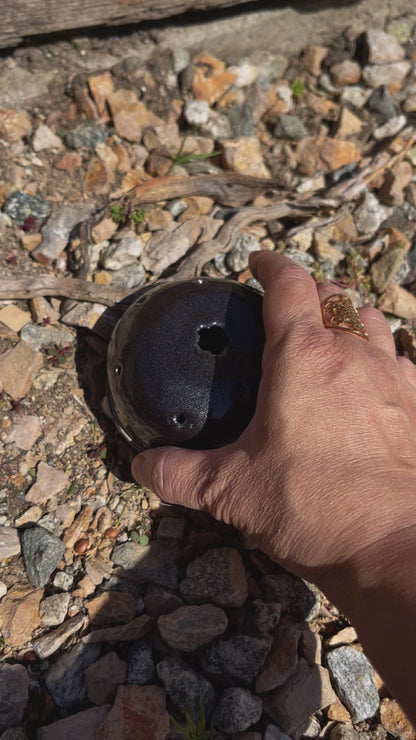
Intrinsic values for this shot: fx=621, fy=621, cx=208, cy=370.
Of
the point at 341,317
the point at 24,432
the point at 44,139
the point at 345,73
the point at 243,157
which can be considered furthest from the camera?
the point at 345,73

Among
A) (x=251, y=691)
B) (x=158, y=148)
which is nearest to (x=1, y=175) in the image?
(x=158, y=148)

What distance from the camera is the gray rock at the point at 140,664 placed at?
109 inches

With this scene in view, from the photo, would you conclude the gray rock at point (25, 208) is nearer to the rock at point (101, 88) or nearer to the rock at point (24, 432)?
the rock at point (101, 88)

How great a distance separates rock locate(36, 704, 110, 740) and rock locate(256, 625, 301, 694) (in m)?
0.70

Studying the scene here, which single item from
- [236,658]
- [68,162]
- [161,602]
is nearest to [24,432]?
[161,602]

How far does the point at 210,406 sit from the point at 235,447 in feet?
0.71

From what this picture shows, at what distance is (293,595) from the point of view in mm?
3021

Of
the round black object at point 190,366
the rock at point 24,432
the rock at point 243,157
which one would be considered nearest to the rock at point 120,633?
the round black object at point 190,366

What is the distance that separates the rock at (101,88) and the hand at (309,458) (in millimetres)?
2178

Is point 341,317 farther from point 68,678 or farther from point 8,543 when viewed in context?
point 68,678

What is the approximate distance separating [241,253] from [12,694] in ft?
8.53

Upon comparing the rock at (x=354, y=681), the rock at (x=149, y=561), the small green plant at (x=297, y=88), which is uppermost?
the small green plant at (x=297, y=88)

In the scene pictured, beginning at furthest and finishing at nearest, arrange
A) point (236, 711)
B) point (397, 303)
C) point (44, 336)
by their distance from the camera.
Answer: point (397, 303)
point (44, 336)
point (236, 711)

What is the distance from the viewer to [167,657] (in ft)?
9.28
